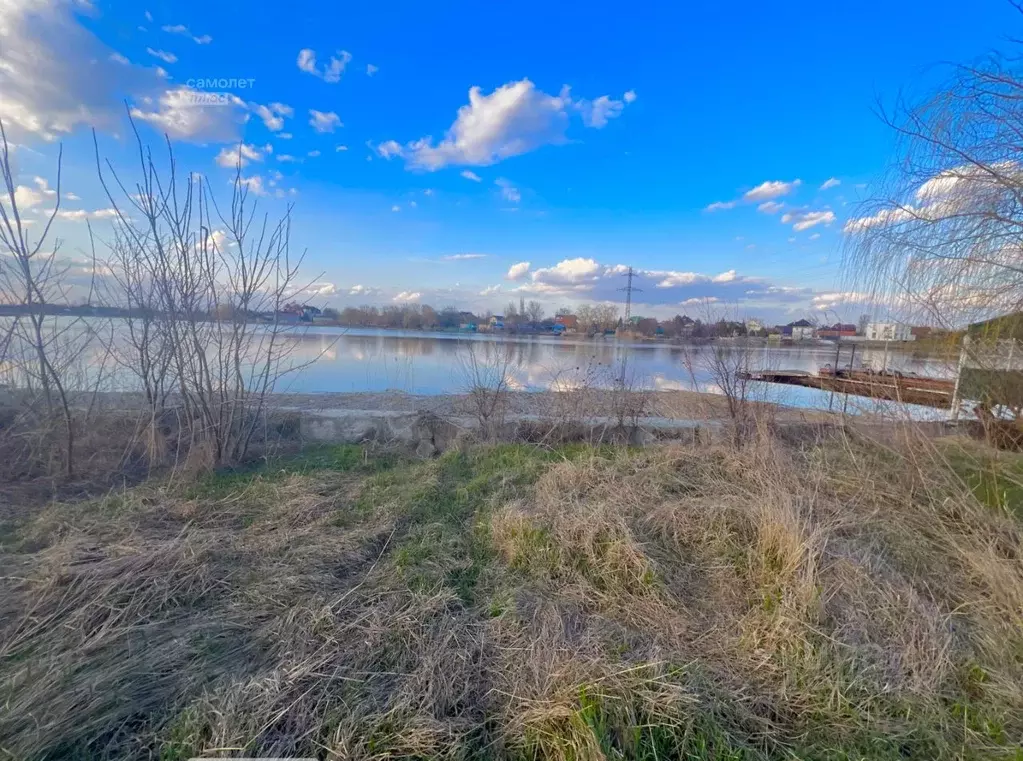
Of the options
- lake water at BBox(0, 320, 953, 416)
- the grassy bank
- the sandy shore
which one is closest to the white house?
lake water at BBox(0, 320, 953, 416)

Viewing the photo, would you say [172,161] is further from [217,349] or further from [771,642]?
[771,642]

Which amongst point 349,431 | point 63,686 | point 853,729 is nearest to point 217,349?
point 349,431

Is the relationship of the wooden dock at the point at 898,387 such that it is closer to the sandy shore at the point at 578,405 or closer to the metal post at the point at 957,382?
the metal post at the point at 957,382

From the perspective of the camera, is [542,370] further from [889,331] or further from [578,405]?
[889,331]

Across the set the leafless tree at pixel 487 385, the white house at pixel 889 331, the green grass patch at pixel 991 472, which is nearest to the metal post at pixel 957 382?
the white house at pixel 889 331

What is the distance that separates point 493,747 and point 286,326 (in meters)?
5.52

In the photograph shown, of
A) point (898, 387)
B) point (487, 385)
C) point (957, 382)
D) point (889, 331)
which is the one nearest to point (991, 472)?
point (898, 387)

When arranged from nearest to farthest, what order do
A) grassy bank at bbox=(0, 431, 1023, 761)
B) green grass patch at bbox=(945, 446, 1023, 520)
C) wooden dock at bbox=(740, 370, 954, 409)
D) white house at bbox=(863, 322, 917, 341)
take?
1. grassy bank at bbox=(0, 431, 1023, 761)
2. green grass patch at bbox=(945, 446, 1023, 520)
3. wooden dock at bbox=(740, 370, 954, 409)
4. white house at bbox=(863, 322, 917, 341)

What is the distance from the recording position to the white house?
470 centimetres

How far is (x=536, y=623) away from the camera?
246cm

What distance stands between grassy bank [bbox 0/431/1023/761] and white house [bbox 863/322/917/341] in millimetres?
1491

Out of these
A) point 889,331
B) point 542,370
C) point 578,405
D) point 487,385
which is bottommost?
point 578,405

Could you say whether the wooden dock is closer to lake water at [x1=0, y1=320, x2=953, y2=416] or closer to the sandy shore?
lake water at [x1=0, y1=320, x2=953, y2=416]

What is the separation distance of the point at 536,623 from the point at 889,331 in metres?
5.20
